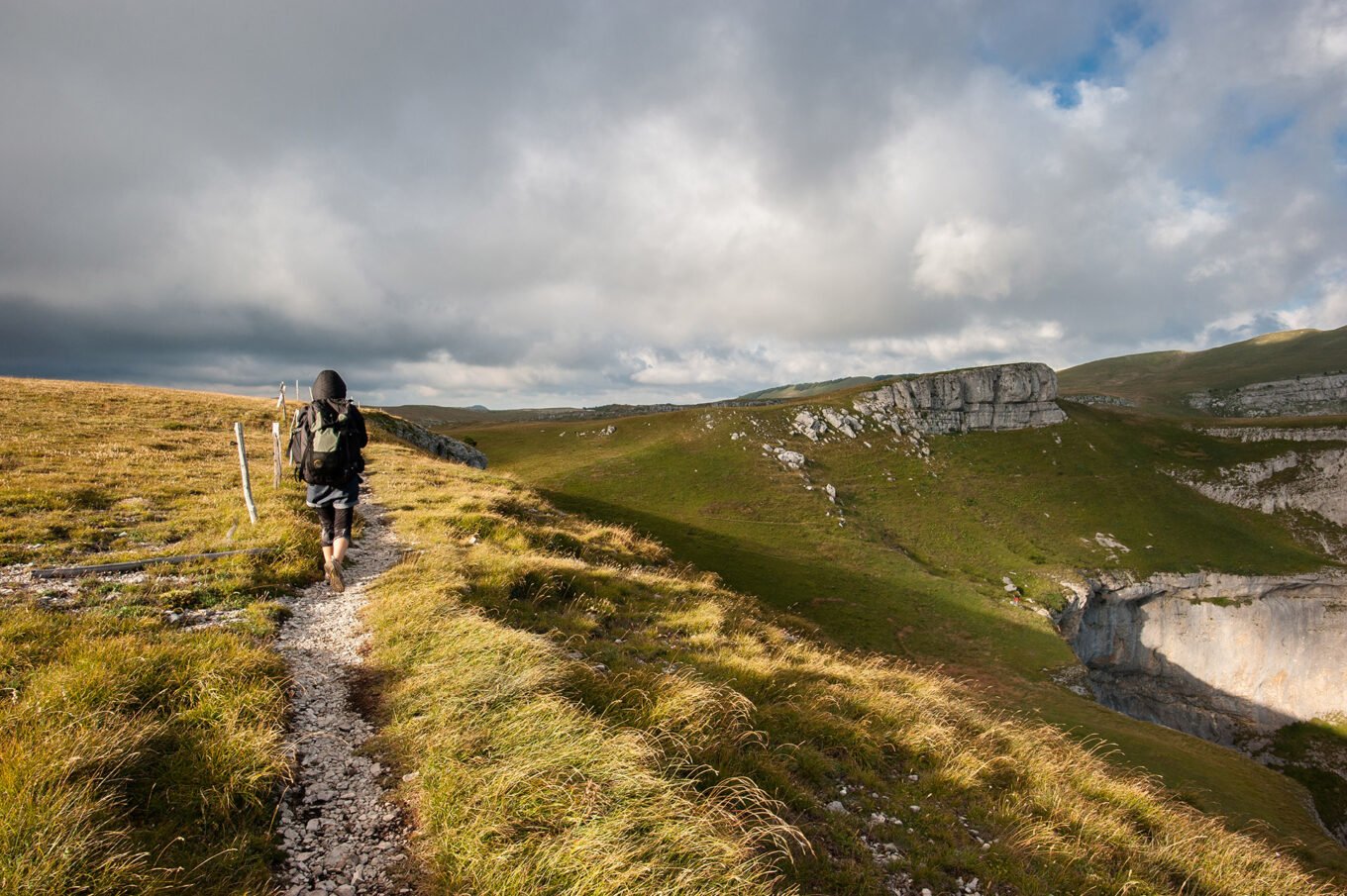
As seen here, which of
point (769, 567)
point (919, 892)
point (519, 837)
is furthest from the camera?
point (769, 567)

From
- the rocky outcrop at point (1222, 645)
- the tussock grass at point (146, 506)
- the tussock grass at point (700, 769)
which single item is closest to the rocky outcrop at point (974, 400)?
the rocky outcrop at point (1222, 645)

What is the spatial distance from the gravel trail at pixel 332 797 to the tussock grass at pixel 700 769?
347 mm

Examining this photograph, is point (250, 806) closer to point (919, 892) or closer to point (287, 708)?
point (287, 708)

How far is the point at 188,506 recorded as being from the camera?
15.5 meters

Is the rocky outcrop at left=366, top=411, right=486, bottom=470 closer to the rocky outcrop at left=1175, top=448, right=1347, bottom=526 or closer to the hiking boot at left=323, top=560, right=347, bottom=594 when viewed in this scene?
the hiking boot at left=323, top=560, right=347, bottom=594

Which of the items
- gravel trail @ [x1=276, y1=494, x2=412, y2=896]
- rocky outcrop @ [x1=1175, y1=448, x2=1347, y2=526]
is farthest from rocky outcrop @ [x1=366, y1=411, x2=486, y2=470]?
rocky outcrop @ [x1=1175, y1=448, x2=1347, y2=526]

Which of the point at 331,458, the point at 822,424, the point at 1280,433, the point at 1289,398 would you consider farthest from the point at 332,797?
the point at 1289,398

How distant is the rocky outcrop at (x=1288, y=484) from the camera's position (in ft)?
257

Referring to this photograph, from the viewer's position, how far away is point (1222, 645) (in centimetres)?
6494

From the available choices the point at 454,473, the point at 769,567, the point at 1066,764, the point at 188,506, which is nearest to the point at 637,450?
the point at 769,567

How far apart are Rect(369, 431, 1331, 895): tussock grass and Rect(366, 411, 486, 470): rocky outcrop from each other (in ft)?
118

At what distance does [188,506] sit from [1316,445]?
136 m

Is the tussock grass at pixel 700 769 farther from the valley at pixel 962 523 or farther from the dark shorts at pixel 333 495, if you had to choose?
the valley at pixel 962 523

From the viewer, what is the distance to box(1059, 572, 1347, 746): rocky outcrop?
6325 cm
